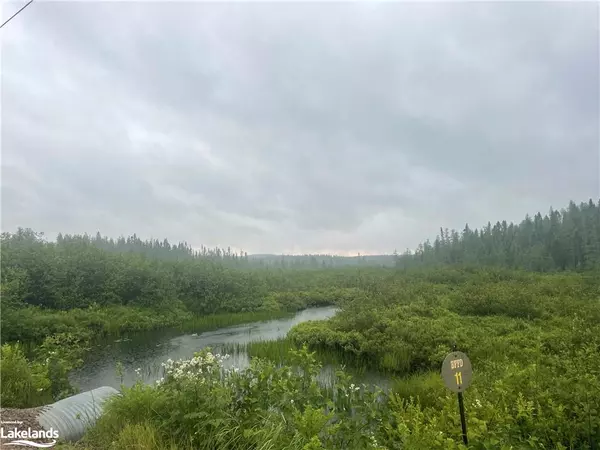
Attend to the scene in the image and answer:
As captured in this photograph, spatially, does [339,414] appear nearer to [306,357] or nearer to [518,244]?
[306,357]

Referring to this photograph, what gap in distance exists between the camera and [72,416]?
16.8 ft

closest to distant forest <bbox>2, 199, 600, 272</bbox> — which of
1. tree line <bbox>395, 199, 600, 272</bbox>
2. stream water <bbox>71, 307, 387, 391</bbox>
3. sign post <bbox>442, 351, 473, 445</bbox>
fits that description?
tree line <bbox>395, 199, 600, 272</bbox>

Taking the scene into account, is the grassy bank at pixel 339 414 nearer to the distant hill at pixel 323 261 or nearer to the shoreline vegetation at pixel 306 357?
the shoreline vegetation at pixel 306 357

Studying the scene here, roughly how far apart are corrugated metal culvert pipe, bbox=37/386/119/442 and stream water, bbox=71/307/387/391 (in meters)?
2.29

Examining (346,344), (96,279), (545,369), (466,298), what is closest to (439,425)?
(545,369)

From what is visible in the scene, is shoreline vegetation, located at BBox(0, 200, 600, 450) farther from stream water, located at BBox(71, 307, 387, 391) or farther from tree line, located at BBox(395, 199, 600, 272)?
tree line, located at BBox(395, 199, 600, 272)

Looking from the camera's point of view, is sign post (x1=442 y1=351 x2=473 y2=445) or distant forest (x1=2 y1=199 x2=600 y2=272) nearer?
sign post (x1=442 y1=351 x2=473 y2=445)

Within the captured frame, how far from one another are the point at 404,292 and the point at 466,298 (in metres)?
4.14

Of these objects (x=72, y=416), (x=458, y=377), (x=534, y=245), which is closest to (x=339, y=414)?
(x=458, y=377)

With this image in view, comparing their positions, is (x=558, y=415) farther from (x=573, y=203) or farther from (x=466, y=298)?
(x=573, y=203)

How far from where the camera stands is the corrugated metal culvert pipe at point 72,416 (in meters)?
4.84

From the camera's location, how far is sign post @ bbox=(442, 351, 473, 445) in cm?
385

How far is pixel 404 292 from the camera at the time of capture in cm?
2136

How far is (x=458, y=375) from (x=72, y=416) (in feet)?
17.3
